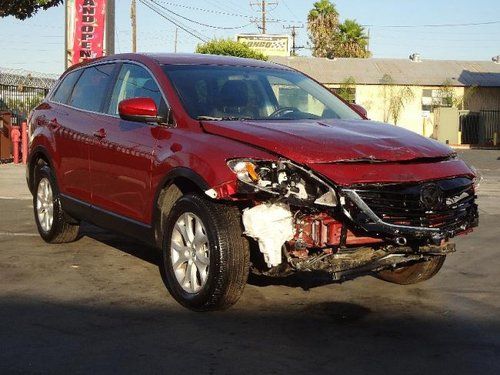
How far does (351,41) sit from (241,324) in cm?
6032

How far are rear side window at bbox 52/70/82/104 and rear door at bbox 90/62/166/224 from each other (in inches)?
43.1

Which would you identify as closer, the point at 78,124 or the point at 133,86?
the point at 133,86

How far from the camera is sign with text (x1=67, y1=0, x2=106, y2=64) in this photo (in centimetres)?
1617

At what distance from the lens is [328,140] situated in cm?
508

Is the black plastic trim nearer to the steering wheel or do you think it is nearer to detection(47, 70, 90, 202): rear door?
detection(47, 70, 90, 202): rear door

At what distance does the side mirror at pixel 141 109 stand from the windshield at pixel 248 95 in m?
0.24

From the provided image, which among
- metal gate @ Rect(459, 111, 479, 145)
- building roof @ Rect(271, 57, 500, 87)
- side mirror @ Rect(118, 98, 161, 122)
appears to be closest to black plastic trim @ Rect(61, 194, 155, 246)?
side mirror @ Rect(118, 98, 161, 122)

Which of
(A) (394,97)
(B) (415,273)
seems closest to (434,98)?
(A) (394,97)

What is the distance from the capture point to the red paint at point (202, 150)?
4902 mm

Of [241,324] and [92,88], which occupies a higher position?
[92,88]

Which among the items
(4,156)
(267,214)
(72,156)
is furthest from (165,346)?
(4,156)

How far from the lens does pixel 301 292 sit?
5918 millimetres

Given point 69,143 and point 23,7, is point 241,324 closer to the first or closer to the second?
point 69,143

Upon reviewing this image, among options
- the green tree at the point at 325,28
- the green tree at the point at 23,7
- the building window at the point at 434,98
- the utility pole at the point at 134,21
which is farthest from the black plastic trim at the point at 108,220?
the green tree at the point at 325,28
